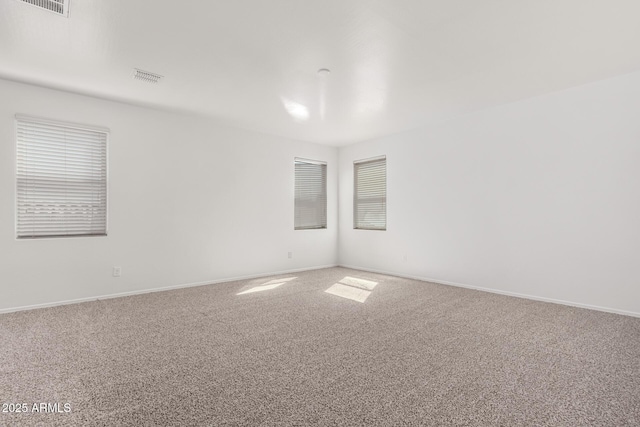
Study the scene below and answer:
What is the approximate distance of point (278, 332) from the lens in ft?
9.25

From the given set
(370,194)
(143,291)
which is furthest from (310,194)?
(143,291)

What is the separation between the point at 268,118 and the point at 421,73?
2.30 metres

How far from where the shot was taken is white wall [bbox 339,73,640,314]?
3336mm

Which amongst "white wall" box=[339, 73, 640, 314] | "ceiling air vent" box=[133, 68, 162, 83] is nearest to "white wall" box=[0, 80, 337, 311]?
"ceiling air vent" box=[133, 68, 162, 83]

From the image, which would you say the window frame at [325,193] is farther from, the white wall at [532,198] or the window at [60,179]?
the window at [60,179]

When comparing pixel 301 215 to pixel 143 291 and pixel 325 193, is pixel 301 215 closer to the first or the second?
pixel 325 193

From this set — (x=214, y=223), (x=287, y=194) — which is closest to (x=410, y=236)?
(x=287, y=194)

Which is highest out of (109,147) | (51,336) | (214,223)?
(109,147)

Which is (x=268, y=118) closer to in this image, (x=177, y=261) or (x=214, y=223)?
(x=214, y=223)

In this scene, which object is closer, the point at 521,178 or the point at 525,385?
the point at 525,385

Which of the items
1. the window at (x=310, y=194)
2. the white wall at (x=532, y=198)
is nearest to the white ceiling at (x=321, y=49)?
the white wall at (x=532, y=198)

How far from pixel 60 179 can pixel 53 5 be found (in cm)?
221

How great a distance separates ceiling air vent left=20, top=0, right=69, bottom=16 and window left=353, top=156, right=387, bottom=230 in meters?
4.63

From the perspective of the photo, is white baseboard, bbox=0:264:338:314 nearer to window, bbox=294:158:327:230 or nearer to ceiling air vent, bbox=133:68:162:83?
window, bbox=294:158:327:230
